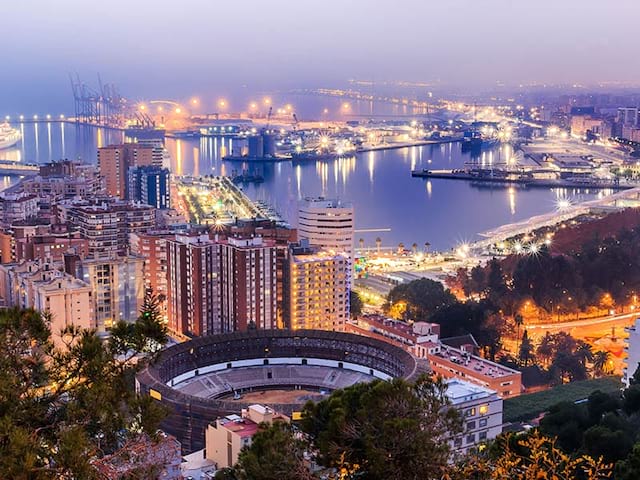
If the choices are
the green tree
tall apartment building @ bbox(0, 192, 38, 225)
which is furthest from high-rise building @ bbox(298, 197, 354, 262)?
the green tree

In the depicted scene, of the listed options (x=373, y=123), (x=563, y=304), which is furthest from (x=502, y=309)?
(x=373, y=123)

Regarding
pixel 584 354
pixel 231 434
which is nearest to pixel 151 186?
pixel 584 354

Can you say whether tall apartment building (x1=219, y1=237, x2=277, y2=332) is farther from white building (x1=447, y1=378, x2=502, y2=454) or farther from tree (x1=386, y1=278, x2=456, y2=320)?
white building (x1=447, y1=378, x2=502, y2=454)

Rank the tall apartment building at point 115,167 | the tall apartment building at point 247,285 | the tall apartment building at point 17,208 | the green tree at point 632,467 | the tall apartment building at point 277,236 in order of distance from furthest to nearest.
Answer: the tall apartment building at point 115,167 < the tall apartment building at point 17,208 < the tall apartment building at point 277,236 < the tall apartment building at point 247,285 < the green tree at point 632,467

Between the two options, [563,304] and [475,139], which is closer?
[563,304]

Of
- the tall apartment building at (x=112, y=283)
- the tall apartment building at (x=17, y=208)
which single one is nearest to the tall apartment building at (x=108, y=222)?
the tall apartment building at (x=17, y=208)

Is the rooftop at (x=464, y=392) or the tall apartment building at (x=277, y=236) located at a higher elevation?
the tall apartment building at (x=277, y=236)

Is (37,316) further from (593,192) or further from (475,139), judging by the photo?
(475,139)

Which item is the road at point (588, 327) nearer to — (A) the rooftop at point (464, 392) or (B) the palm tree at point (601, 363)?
(B) the palm tree at point (601, 363)
